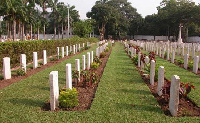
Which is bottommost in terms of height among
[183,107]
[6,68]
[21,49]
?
[183,107]

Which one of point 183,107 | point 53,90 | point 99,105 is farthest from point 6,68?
point 183,107

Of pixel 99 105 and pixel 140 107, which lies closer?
pixel 140 107

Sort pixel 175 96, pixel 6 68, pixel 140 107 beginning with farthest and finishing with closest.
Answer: pixel 6 68 → pixel 140 107 → pixel 175 96

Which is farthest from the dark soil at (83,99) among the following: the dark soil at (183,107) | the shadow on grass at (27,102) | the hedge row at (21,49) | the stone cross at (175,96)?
the hedge row at (21,49)

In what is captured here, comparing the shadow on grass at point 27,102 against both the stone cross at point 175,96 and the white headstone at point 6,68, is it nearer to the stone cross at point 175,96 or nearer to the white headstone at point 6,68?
the white headstone at point 6,68

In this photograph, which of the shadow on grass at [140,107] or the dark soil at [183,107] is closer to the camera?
the dark soil at [183,107]

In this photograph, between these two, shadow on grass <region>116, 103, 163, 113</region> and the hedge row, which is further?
the hedge row

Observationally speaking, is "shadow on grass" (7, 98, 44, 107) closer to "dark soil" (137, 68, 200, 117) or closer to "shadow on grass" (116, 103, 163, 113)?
"shadow on grass" (116, 103, 163, 113)

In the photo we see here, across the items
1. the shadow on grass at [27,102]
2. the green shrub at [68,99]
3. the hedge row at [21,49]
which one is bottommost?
the shadow on grass at [27,102]

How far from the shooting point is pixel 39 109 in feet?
15.8

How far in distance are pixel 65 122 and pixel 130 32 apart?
6743cm

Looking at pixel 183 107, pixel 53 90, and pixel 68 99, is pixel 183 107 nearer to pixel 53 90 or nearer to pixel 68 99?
pixel 68 99

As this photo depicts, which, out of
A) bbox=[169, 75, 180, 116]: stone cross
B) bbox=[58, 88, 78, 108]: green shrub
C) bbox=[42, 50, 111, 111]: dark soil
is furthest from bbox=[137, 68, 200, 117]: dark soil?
bbox=[58, 88, 78, 108]: green shrub

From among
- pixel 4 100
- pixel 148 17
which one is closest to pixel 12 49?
pixel 4 100
